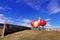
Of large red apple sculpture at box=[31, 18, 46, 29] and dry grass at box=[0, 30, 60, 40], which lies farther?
large red apple sculpture at box=[31, 18, 46, 29]

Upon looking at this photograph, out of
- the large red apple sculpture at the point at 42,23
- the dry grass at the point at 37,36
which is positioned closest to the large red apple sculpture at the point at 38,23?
the large red apple sculpture at the point at 42,23

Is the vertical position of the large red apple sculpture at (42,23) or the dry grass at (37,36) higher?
the large red apple sculpture at (42,23)

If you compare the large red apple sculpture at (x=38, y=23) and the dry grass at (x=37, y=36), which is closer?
the dry grass at (x=37, y=36)

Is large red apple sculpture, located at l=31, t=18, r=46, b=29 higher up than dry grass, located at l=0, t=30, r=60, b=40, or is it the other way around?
large red apple sculpture, located at l=31, t=18, r=46, b=29

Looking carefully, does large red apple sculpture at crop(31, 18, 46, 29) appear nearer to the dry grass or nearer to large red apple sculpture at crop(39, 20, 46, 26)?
large red apple sculpture at crop(39, 20, 46, 26)

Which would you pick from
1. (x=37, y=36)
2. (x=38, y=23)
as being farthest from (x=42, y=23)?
(x=37, y=36)

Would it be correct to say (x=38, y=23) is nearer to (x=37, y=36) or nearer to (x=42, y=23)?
(x=42, y=23)

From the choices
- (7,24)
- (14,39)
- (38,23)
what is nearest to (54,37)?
(38,23)

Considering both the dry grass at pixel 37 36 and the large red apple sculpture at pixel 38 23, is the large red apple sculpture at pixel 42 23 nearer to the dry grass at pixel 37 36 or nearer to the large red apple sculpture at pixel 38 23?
the large red apple sculpture at pixel 38 23

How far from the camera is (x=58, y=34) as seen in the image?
15070 millimetres

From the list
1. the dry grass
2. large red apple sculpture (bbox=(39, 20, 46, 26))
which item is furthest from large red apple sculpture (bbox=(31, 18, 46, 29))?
the dry grass

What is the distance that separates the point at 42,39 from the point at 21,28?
5366 mm

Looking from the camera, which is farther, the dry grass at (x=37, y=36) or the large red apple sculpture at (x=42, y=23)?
the large red apple sculpture at (x=42, y=23)

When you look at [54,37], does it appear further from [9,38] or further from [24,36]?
[9,38]
